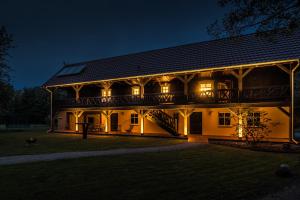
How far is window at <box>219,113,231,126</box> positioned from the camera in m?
23.3

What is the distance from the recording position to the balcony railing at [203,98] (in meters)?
20.0

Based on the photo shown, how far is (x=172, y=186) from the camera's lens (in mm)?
8180

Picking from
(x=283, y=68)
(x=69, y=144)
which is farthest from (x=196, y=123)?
(x=69, y=144)

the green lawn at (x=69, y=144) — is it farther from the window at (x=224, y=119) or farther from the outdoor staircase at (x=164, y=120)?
the window at (x=224, y=119)

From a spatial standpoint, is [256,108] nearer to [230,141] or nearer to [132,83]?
[230,141]

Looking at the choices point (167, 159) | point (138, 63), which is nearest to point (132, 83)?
point (138, 63)

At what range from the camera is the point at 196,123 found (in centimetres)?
2531

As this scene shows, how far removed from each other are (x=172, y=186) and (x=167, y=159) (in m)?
4.47

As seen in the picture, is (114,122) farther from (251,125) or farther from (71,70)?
(251,125)

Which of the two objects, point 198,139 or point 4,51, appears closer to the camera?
point 198,139

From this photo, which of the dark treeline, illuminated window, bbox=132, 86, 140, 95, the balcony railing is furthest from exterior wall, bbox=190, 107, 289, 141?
the dark treeline

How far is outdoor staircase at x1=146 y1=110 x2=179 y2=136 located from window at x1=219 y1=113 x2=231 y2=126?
11.6 feet

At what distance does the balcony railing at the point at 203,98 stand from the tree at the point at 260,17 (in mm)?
12894

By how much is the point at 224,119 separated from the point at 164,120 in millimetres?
4714
